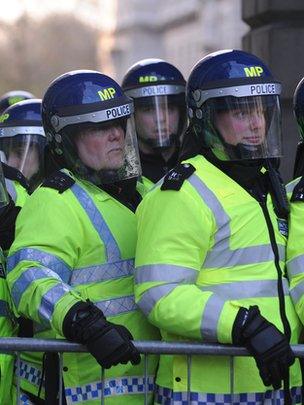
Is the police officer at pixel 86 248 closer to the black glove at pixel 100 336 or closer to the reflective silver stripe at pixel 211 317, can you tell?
the black glove at pixel 100 336

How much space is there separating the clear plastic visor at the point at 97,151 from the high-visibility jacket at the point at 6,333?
52cm

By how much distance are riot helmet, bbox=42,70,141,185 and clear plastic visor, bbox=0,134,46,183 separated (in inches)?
55.3

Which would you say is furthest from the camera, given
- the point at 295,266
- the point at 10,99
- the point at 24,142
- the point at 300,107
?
the point at 10,99

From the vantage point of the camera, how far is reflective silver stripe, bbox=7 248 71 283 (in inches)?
156

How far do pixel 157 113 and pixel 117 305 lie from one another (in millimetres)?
1975

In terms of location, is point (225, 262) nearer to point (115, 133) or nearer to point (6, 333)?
point (115, 133)

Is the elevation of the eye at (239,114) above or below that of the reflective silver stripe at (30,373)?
above

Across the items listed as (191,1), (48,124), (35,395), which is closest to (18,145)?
(48,124)

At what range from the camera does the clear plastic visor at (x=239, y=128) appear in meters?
4.05

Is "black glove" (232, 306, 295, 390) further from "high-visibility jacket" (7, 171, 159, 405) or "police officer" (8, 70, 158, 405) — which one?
"high-visibility jacket" (7, 171, 159, 405)

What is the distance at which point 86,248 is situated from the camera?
405 cm

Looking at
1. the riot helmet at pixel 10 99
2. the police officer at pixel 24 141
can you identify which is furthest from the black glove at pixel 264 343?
the riot helmet at pixel 10 99

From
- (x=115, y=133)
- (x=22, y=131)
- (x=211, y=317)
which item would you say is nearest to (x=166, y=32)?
(x=22, y=131)

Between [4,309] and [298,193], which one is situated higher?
[298,193]
